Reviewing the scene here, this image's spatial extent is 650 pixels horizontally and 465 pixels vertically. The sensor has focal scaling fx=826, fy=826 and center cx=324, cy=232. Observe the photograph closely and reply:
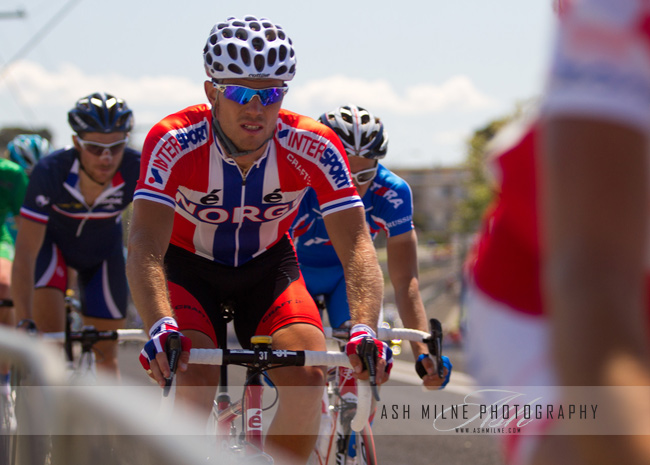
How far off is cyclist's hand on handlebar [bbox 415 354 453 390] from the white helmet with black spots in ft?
4.74

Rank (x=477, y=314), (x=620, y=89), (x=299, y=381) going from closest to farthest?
(x=620, y=89), (x=477, y=314), (x=299, y=381)

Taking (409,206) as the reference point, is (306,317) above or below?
below

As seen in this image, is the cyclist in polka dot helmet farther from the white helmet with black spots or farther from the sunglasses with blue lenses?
the white helmet with black spots

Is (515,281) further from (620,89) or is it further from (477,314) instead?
(620,89)

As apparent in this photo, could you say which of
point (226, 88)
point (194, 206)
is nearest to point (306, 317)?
point (194, 206)

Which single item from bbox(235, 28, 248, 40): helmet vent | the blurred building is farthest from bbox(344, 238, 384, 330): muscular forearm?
the blurred building

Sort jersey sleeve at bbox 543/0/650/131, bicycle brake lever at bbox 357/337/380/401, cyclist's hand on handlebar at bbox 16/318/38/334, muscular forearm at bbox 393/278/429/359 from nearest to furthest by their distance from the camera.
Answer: jersey sleeve at bbox 543/0/650/131 → bicycle brake lever at bbox 357/337/380/401 → muscular forearm at bbox 393/278/429/359 → cyclist's hand on handlebar at bbox 16/318/38/334

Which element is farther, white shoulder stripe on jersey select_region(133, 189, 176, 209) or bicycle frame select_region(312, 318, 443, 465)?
bicycle frame select_region(312, 318, 443, 465)

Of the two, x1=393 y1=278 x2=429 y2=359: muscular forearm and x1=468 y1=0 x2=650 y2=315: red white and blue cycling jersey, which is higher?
x1=468 y1=0 x2=650 y2=315: red white and blue cycling jersey

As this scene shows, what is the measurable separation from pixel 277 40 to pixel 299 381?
1.72m

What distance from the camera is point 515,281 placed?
4.96 feet

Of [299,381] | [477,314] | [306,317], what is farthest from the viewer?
[306,317]

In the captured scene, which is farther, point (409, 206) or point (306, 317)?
point (409, 206)

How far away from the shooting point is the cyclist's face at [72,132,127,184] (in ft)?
21.8
